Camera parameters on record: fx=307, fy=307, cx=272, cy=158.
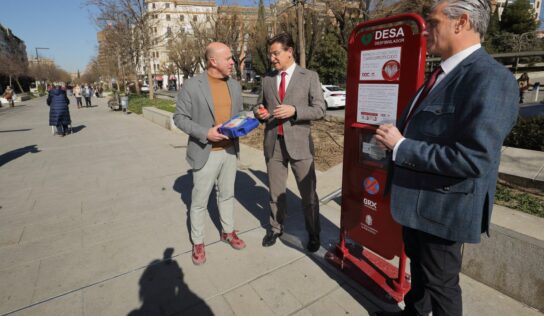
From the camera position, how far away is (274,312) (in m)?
2.37

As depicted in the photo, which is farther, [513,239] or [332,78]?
[332,78]

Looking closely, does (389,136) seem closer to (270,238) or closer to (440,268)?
(440,268)

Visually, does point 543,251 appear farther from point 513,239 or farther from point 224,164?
point 224,164

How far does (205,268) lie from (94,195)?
10.1 feet

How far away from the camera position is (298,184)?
119 inches

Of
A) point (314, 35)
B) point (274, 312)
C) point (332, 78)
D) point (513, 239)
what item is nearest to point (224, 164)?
point (274, 312)

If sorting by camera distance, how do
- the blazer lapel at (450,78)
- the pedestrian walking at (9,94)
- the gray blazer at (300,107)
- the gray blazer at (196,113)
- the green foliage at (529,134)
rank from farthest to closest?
the pedestrian walking at (9,94), the green foliage at (529,134), the gray blazer at (300,107), the gray blazer at (196,113), the blazer lapel at (450,78)

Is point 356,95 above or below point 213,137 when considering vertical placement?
above

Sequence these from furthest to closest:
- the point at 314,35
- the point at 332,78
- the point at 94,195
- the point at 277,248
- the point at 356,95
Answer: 1. the point at 332,78
2. the point at 314,35
3. the point at 94,195
4. the point at 277,248
5. the point at 356,95

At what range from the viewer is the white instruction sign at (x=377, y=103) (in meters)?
2.15

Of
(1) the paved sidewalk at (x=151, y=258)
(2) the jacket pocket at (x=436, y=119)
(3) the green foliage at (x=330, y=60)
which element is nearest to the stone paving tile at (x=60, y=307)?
(1) the paved sidewalk at (x=151, y=258)

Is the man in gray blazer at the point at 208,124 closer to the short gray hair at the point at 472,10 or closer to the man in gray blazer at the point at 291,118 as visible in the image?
the man in gray blazer at the point at 291,118

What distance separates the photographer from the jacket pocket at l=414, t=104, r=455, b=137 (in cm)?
142

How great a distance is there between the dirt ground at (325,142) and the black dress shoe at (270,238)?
7.98ft
